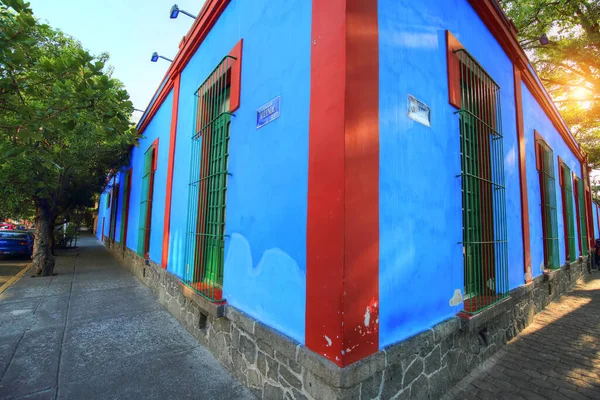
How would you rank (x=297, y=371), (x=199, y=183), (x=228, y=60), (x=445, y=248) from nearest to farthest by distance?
(x=297, y=371), (x=445, y=248), (x=228, y=60), (x=199, y=183)

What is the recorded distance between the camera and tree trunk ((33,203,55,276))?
8.17 m

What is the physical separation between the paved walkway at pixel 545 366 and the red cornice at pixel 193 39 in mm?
5900

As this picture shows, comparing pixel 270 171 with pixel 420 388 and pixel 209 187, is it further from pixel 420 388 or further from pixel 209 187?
pixel 420 388

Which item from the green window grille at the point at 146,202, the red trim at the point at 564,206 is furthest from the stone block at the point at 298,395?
the red trim at the point at 564,206

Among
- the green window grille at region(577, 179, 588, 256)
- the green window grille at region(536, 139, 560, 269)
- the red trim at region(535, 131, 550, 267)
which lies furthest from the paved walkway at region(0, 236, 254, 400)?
the green window grille at region(577, 179, 588, 256)

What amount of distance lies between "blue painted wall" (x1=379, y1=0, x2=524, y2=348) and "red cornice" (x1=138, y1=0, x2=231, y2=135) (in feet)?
9.71

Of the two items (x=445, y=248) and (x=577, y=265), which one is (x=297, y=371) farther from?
(x=577, y=265)

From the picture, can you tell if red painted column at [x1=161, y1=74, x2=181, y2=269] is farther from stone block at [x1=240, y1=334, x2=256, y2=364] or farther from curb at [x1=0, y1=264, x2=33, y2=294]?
curb at [x1=0, y1=264, x2=33, y2=294]

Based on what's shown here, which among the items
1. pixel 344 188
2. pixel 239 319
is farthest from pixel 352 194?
pixel 239 319

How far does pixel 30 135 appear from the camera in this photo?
2.38 meters

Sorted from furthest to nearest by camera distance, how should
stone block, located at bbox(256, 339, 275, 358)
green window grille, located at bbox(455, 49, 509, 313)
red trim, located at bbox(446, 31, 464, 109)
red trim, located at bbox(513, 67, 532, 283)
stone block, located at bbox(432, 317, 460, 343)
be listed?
red trim, located at bbox(513, 67, 532, 283)
green window grille, located at bbox(455, 49, 509, 313)
red trim, located at bbox(446, 31, 464, 109)
stone block, located at bbox(432, 317, 460, 343)
stone block, located at bbox(256, 339, 275, 358)

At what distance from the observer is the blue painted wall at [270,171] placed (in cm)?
251

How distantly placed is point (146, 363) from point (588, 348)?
5.84 metres

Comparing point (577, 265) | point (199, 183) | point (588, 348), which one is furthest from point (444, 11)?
point (577, 265)
